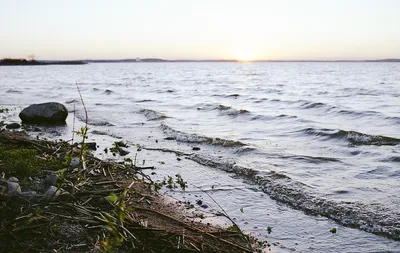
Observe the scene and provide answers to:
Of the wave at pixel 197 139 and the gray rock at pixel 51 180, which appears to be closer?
the gray rock at pixel 51 180

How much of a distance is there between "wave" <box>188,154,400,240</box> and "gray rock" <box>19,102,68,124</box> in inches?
361

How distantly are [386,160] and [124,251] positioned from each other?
829 cm

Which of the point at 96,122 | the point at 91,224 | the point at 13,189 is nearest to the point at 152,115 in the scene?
the point at 96,122

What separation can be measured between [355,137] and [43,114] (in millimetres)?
11360

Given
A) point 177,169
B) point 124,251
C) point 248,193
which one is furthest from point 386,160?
point 124,251

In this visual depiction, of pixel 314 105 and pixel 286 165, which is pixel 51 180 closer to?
pixel 286 165

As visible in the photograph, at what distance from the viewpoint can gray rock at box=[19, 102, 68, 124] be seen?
15469 millimetres

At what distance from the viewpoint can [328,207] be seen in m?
7.07

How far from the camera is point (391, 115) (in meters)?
18.9

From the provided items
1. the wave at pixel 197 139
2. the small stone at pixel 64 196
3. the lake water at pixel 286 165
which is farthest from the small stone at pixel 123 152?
the small stone at pixel 64 196

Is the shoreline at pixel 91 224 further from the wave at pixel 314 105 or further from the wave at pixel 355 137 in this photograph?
Result: the wave at pixel 314 105

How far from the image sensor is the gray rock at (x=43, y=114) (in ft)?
50.8

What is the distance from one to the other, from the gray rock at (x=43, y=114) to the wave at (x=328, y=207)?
917 centimetres

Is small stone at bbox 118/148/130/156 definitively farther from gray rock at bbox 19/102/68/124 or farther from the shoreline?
gray rock at bbox 19/102/68/124
